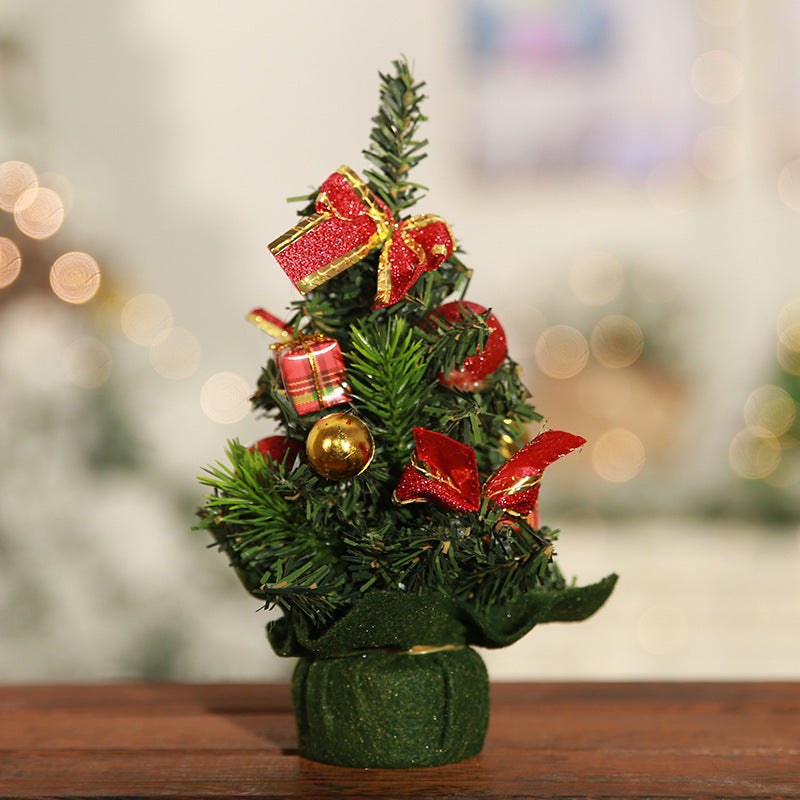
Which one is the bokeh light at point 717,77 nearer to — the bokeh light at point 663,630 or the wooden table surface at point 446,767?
the bokeh light at point 663,630

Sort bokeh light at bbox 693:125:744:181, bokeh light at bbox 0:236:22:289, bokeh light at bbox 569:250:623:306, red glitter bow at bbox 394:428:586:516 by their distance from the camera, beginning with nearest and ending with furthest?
red glitter bow at bbox 394:428:586:516 < bokeh light at bbox 0:236:22:289 < bokeh light at bbox 569:250:623:306 < bokeh light at bbox 693:125:744:181

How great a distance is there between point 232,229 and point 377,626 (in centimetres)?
187

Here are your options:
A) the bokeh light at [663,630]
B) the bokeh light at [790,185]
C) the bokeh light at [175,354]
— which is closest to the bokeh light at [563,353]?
the bokeh light at [663,630]

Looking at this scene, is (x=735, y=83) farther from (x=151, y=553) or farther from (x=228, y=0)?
(x=151, y=553)

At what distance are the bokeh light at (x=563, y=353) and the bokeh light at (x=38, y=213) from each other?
1.14 meters

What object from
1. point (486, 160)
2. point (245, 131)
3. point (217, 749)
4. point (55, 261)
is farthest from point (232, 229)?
point (217, 749)

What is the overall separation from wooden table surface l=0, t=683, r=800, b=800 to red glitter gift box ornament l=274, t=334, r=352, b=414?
0.78 feet

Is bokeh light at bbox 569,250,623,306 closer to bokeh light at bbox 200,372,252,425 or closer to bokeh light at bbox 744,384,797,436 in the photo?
bokeh light at bbox 744,384,797,436

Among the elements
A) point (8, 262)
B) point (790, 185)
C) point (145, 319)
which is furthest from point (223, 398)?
point (790, 185)

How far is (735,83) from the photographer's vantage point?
92.1 inches

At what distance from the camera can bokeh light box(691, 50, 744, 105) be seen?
2342 millimetres

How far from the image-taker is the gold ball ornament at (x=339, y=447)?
56cm

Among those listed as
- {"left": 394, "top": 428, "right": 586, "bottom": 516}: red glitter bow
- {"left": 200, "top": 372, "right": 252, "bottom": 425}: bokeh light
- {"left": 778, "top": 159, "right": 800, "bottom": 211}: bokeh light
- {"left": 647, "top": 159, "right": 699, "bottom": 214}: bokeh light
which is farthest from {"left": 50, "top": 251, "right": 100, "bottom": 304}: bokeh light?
{"left": 778, "top": 159, "right": 800, "bottom": 211}: bokeh light

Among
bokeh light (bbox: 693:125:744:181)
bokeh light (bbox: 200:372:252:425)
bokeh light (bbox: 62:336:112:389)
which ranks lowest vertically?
bokeh light (bbox: 200:372:252:425)
